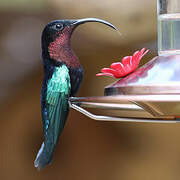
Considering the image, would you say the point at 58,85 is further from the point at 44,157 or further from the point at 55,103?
the point at 44,157

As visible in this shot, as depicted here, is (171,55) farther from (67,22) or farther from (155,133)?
(155,133)

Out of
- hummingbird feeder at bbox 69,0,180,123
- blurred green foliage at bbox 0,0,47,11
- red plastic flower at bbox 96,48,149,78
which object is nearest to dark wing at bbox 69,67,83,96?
hummingbird feeder at bbox 69,0,180,123

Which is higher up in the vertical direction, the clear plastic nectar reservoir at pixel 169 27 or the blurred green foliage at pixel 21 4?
the blurred green foliage at pixel 21 4

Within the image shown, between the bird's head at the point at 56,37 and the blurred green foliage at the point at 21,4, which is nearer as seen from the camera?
the bird's head at the point at 56,37

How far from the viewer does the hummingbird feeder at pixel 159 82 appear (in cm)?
157

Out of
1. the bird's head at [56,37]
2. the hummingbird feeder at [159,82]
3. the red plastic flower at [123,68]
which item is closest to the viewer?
the hummingbird feeder at [159,82]

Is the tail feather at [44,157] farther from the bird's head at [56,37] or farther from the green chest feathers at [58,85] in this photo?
the bird's head at [56,37]

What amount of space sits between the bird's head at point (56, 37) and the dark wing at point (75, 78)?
0.27 ft

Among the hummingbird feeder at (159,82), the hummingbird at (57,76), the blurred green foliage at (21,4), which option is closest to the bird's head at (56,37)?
the hummingbird at (57,76)

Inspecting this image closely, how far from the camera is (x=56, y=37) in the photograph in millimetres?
2180

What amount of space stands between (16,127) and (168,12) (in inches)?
152

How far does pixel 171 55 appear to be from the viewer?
1800 mm

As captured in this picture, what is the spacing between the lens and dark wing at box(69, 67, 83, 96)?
7.29ft

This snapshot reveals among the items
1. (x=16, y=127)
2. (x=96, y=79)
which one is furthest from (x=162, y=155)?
(x=16, y=127)
